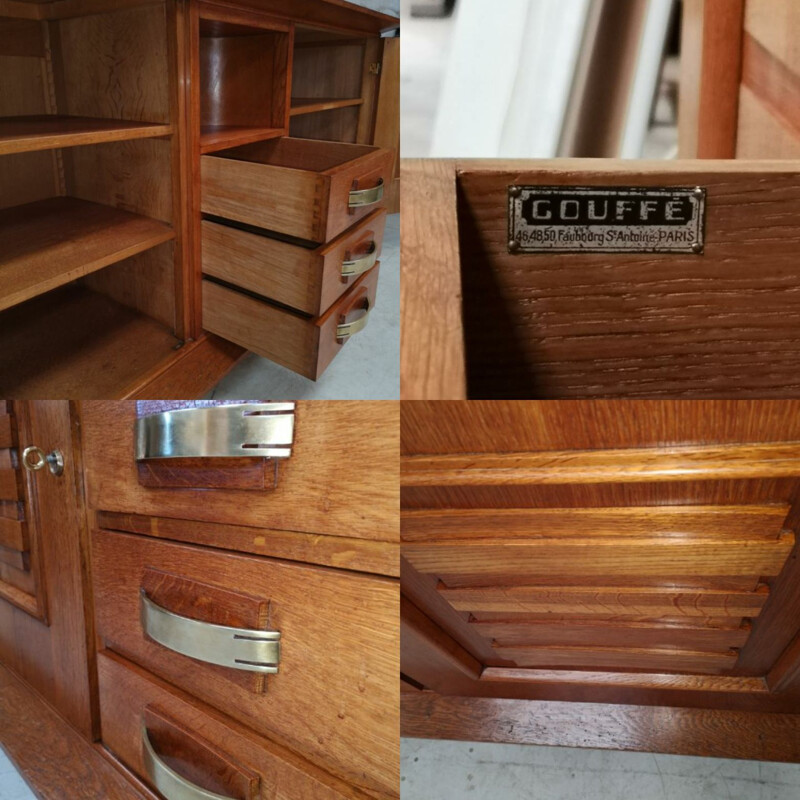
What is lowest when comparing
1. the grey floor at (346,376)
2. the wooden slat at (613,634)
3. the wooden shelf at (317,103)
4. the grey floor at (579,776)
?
the grey floor at (579,776)

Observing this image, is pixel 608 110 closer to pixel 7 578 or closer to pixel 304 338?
pixel 304 338

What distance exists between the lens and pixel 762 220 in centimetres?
44

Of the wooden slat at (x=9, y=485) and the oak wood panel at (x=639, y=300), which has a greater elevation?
the oak wood panel at (x=639, y=300)

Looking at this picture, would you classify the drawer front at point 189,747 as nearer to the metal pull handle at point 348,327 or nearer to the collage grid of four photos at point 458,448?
the collage grid of four photos at point 458,448

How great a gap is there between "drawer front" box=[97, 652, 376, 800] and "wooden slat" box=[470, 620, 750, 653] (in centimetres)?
37

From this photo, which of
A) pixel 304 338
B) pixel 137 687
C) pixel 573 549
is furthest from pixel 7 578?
pixel 573 549

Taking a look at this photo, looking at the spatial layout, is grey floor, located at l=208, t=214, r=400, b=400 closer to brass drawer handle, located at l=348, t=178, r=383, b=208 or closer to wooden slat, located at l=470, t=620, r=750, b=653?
brass drawer handle, located at l=348, t=178, r=383, b=208

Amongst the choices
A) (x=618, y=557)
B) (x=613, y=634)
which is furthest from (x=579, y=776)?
(x=618, y=557)

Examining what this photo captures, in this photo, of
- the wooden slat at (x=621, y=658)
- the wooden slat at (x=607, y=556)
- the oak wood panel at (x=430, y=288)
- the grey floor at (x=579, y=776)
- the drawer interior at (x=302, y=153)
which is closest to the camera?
the oak wood panel at (x=430, y=288)

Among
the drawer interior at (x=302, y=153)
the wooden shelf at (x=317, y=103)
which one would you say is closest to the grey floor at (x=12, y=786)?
the drawer interior at (x=302, y=153)

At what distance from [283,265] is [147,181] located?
266 mm

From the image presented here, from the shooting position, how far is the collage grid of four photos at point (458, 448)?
0.41 meters

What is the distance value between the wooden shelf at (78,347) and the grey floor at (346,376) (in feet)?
0.79

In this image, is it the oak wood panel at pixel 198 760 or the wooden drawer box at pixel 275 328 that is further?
the wooden drawer box at pixel 275 328
